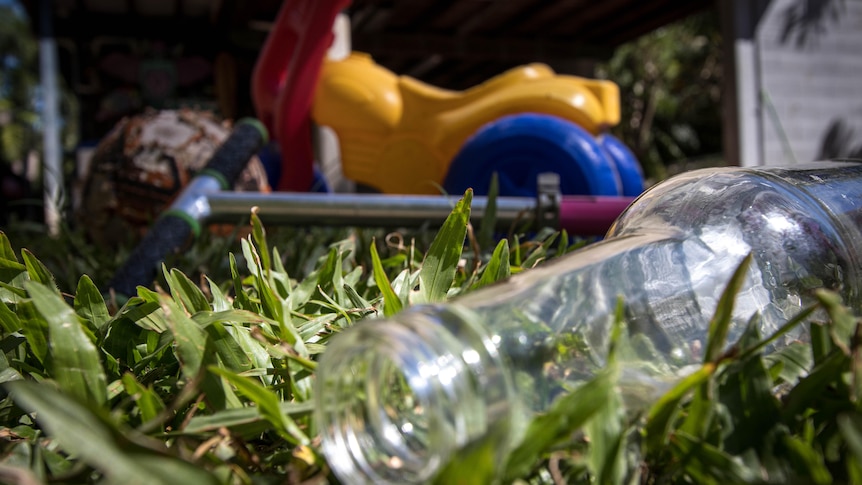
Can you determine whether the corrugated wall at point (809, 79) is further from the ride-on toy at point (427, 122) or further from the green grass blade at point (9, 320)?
the green grass blade at point (9, 320)

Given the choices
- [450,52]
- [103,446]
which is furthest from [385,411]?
[450,52]

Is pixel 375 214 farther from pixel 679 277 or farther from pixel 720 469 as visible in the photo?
pixel 720 469

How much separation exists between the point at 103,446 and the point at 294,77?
2.65m

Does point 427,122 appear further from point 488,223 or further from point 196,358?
point 196,358

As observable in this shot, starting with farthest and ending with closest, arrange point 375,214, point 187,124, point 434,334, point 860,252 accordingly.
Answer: point 187,124 → point 375,214 → point 860,252 → point 434,334

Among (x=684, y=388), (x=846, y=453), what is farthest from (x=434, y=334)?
(x=846, y=453)

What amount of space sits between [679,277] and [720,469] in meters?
0.22

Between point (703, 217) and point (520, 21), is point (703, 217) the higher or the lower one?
the lower one

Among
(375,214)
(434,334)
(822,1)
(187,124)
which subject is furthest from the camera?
(822,1)

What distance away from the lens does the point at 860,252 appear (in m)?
0.74

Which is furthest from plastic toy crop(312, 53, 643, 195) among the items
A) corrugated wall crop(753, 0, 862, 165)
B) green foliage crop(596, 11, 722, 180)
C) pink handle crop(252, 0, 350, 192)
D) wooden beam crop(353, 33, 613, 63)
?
green foliage crop(596, 11, 722, 180)

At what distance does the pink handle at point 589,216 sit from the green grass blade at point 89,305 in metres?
1.01

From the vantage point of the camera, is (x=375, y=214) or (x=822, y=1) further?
(x=822, y=1)

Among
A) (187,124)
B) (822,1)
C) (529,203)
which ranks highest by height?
(822,1)
